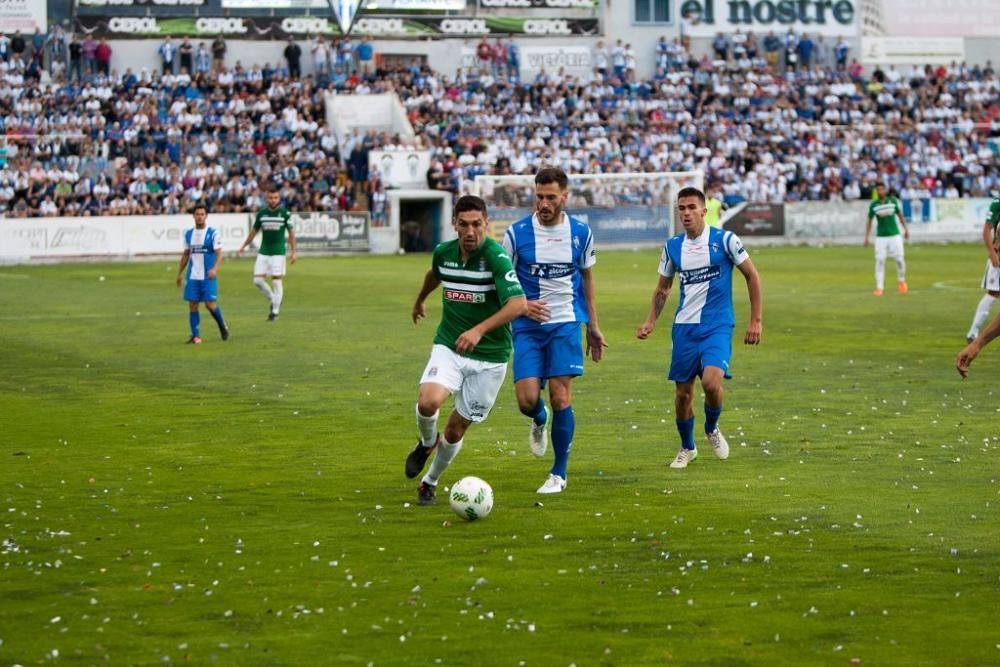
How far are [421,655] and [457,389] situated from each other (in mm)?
3762

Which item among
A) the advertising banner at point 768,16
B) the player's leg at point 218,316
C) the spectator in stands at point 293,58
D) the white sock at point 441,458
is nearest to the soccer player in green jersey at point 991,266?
the white sock at point 441,458

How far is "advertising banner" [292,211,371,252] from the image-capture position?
5025 cm

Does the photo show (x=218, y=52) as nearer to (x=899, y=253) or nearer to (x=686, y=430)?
(x=899, y=253)

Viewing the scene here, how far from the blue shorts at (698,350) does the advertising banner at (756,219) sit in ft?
143

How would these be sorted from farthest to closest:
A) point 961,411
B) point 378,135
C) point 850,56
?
point 850,56
point 378,135
point 961,411

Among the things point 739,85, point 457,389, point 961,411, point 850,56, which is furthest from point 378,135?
point 457,389

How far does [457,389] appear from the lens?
1052 cm

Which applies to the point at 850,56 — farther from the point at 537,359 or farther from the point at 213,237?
the point at 537,359

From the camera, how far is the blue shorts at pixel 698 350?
12.1 metres

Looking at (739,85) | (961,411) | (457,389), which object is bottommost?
(961,411)

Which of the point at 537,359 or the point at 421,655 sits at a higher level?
the point at 537,359

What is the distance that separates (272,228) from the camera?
2734 centimetres

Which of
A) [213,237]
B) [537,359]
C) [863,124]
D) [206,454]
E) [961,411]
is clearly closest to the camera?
[537,359]

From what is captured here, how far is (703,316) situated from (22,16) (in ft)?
168
